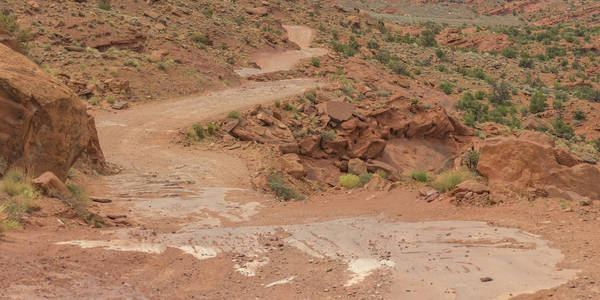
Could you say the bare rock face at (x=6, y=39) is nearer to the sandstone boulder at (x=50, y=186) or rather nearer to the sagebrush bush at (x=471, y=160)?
the sandstone boulder at (x=50, y=186)

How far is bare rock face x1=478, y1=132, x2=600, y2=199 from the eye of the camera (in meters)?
10.5

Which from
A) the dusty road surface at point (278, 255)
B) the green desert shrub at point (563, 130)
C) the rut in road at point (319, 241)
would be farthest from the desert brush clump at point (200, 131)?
the green desert shrub at point (563, 130)

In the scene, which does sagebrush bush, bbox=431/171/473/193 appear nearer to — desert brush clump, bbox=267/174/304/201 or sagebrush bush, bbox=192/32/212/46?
desert brush clump, bbox=267/174/304/201

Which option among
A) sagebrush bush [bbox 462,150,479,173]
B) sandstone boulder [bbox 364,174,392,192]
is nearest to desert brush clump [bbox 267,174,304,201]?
sandstone boulder [bbox 364,174,392,192]

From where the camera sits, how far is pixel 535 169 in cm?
1062

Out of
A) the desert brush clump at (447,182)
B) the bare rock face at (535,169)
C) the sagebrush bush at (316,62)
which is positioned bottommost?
the sagebrush bush at (316,62)

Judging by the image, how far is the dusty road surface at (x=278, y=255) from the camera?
18.8 feet

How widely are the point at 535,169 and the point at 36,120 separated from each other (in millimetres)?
9575

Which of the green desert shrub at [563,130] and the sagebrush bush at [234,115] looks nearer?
the sagebrush bush at [234,115]

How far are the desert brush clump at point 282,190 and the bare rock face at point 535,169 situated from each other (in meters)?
5.33

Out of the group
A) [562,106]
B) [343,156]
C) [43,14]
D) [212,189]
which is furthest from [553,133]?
[43,14]

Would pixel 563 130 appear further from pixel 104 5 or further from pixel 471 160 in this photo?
pixel 104 5

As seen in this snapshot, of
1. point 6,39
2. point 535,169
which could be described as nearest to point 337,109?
point 535,169

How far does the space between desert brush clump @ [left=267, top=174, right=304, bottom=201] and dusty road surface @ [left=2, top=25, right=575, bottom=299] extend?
68.7 inches
